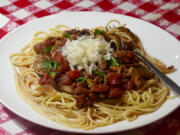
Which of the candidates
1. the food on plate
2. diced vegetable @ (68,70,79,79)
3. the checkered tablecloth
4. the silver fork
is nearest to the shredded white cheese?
the food on plate

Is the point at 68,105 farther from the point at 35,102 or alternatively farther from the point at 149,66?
the point at 149,66

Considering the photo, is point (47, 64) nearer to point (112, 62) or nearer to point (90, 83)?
point (90, 83)

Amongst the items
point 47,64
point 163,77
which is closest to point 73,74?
point 47,64

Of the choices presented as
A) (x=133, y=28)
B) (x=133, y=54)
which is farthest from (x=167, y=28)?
(x=133, y=54)

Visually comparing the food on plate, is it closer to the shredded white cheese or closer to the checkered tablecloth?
the shredded white cheese

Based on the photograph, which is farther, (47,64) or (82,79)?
(47,64)

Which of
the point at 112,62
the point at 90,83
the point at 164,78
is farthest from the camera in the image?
the point at 112,62

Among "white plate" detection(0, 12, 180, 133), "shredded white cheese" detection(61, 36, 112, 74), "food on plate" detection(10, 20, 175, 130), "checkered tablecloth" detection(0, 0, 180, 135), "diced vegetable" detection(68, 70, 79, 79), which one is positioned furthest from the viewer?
"checkered tablecloth" detection(0, 0, 180, 135)
